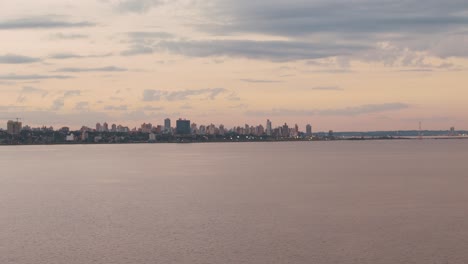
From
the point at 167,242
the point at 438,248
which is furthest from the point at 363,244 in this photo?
the point at 167,242

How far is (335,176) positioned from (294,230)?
5548 centimetres

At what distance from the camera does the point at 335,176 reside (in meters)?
98.2

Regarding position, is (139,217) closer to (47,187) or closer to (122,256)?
(122,256)

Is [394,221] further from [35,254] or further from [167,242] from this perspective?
[35,254]

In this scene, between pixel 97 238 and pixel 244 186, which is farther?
pixel 244 186

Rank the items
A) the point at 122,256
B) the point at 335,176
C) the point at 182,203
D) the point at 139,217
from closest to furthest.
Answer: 1. the point at 122,256
2. the point at 139,217
3. the point at 182,203
4. the point at 335,176

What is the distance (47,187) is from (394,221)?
4932 centimetres

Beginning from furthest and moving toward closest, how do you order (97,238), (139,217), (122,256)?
(139,217) < (97,238) < (122,256)

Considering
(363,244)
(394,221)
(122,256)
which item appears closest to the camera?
(122,256)

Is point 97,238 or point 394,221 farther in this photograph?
point 394,221

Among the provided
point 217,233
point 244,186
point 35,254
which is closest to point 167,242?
point 217,233

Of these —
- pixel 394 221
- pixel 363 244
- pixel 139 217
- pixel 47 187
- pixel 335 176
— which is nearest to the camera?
pixel 363 244

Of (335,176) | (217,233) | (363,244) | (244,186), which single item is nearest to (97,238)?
(217,233)

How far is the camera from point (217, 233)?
142 ft
